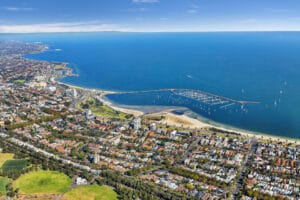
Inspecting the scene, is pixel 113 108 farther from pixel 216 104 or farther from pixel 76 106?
pixel 216 104

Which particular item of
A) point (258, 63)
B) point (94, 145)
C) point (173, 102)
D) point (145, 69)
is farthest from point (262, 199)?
point (258, 63)

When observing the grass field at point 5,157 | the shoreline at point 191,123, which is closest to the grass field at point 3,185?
the grass field at point 5,157

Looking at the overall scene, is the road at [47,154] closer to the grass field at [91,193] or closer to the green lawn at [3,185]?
the grass field at [91,193]

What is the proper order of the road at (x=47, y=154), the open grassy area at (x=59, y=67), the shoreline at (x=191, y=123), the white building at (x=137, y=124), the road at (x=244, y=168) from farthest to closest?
the open grassy area at (x=59, y=67), the white building at (x=137, y=124), the shoreline at (x=191, y=123), the road at (x=47, y=154), the road at (x=244, y=168)

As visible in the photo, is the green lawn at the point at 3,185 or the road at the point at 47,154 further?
the road at the point at 47,154

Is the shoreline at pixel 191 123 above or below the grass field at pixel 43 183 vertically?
above

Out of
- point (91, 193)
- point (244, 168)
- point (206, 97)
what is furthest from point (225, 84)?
point (91, 193)
